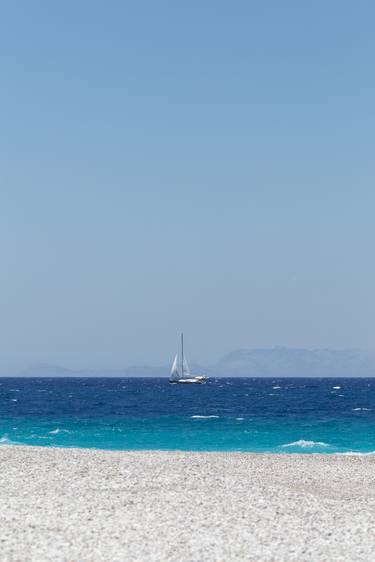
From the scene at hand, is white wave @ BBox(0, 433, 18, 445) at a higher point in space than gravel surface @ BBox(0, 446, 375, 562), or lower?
lower

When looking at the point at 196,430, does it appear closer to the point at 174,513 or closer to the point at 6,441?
the point at 6,441

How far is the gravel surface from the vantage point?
1573 cm

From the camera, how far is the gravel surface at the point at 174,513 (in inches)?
619

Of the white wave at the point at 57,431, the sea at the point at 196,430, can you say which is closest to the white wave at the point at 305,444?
the sea at the point at 196,430

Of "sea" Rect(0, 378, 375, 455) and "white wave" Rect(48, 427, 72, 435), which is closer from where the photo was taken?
"sea" Rect(0, 378, 375, 455)

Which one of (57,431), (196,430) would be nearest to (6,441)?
(57,431)

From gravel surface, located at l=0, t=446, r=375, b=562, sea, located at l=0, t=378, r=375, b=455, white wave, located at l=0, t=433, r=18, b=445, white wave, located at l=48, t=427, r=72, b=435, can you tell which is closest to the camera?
gravel surface, located at l=0, t=446, r=375, b=562

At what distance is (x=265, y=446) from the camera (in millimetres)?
51469

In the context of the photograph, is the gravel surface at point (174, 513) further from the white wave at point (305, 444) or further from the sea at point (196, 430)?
the sea at point (196, 430)

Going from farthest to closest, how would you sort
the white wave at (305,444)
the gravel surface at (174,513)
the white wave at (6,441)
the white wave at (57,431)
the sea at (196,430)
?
the white wave at (57,431) < the white wave at (305,444) < the sea at (196,430) < the white wave at (6,441) < the gravel surface at (174,513)

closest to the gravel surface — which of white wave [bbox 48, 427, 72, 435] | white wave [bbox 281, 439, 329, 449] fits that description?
white wave [bbox 281, 439, 329, 449]

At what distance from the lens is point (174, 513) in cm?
1917

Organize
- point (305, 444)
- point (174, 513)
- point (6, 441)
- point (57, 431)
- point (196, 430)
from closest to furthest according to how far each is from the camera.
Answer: point (174, 513)
point (6, 441)
point (305, 444)
point (57, 431)
point (196, 430)

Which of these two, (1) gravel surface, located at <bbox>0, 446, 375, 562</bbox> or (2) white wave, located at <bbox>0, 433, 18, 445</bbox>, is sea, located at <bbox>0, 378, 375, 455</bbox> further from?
(1) gravel surface, located at <bbox>0, 446, 375, 562</bbox>
